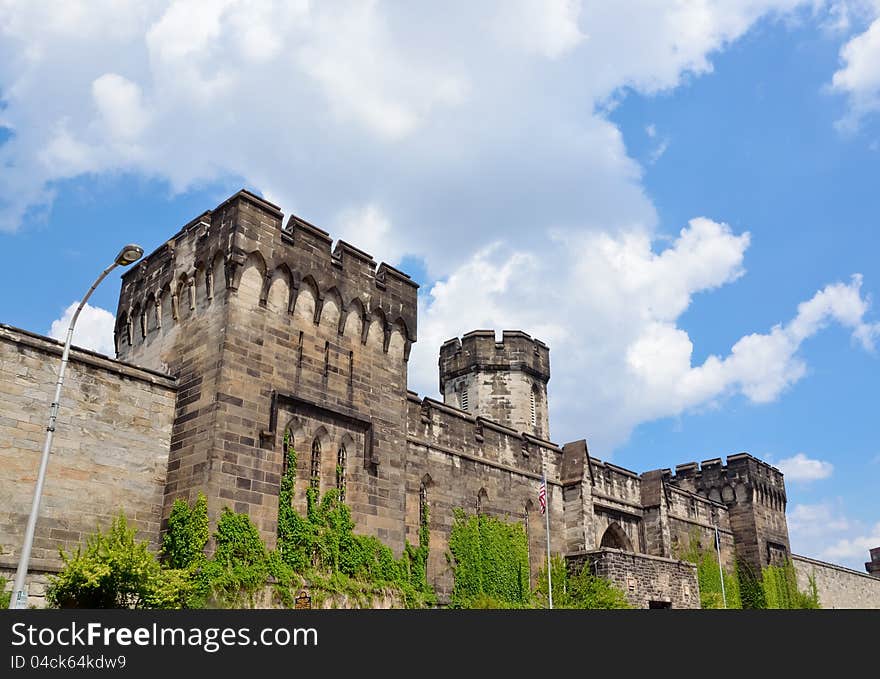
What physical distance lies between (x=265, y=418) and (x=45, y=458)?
6.62 meters

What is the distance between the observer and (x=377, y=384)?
77.9ft

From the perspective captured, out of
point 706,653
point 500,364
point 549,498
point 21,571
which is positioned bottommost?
point 706,653

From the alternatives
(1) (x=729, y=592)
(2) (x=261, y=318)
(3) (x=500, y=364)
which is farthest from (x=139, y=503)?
(1) (x=729, y=592)

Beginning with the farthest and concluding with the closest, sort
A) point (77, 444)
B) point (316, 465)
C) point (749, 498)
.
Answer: point (749, 498) < point (316, 465) < point (77, 444)

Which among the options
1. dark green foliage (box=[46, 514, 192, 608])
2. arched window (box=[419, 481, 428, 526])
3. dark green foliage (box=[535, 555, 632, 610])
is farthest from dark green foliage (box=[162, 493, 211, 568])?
dark green foliage (box=[535, 555, 632, 610])

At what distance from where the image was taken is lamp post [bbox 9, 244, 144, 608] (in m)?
13.0

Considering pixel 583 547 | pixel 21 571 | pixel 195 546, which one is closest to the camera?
pixel 21 571

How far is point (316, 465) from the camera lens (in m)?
21.4

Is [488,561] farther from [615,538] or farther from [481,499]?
[615,538]

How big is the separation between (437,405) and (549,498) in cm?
679

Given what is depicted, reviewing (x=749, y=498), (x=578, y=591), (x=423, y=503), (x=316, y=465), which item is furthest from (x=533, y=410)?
(x=316, y=465)

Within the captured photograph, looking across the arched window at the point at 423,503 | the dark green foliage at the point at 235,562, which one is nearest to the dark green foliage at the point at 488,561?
the arched window at the point at 423,503

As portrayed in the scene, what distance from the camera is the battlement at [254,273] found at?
21141mm

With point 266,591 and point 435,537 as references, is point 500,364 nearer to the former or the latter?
point 435,537
